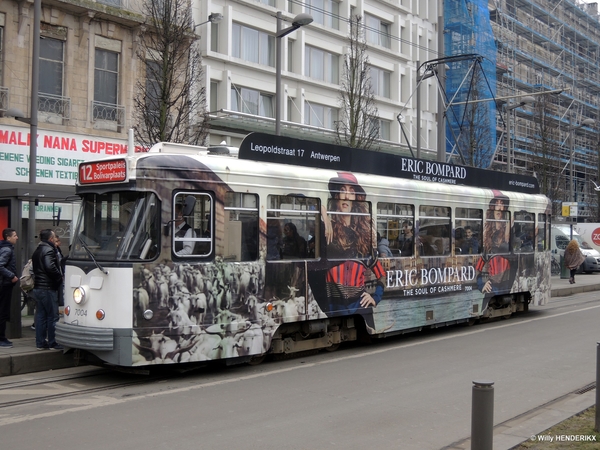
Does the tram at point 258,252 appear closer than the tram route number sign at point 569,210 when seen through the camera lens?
Yes

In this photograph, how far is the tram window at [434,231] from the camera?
12461mm

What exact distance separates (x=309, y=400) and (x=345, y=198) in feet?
12.7

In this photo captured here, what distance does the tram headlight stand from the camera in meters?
8.66

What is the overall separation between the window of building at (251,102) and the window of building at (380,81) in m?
7.31

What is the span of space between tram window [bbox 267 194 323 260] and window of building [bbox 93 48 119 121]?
13.9 m

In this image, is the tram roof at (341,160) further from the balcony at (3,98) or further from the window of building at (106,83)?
the window of building at (106,83)

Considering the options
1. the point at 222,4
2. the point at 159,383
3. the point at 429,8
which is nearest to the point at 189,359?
the point at 159,383

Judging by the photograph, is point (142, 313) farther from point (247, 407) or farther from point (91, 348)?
point (247, 407)

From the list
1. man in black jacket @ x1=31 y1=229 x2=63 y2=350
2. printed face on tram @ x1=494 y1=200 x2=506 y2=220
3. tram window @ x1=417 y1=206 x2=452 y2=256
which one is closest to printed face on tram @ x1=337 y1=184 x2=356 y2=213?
tram window @ x1=417 y1=206 x2=452 y2=256

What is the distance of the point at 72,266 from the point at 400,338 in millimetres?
6249

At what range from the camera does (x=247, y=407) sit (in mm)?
7500

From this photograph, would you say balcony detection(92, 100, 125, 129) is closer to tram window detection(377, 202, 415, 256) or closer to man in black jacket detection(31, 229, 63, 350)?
man in black jacket detection(31, 229, 63, 350)

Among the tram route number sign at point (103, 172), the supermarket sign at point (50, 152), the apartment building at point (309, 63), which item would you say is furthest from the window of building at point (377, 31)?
the tram route number sign at point (103, 172)

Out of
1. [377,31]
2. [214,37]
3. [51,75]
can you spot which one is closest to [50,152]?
[51,75]
